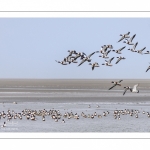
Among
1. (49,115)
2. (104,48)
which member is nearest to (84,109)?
(49,115)

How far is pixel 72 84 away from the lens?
135 ft

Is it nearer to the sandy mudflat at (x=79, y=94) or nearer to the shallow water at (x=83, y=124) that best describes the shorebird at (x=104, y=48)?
the shallow water at (x=83, y=124)

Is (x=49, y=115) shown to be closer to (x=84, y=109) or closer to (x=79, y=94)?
(x=84, y=109)

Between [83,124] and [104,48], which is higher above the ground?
[104,48]

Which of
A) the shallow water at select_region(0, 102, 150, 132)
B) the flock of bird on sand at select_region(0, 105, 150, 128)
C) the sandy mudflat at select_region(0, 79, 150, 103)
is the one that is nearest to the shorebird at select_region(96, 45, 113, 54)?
the shallow water at select_region(0, 102, 150, 132)

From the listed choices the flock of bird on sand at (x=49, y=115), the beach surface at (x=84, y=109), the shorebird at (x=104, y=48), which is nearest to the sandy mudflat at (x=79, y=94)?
the beach surface at (x=84, y=109)

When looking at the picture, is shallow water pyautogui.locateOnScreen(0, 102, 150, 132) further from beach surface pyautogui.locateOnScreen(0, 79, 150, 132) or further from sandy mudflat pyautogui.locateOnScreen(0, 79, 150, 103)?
sandy mudflat pyautogui.locateOnScreen(0, 79, 150, 103)

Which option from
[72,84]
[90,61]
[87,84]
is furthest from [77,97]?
[90,61]

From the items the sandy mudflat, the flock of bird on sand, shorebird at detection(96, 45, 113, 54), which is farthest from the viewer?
the sandy mudflat

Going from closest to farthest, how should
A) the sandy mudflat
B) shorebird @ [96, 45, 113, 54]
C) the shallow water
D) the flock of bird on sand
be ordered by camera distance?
shorebird @ [96, 45, 113, 54]
the shallow water
the flock of bird on sand
the sandy mudflat

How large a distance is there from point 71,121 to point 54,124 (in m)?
0.94

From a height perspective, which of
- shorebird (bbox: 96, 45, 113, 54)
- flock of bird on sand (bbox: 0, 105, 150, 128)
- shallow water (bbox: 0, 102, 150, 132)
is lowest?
shallow water (bbox: 0, 102, 150, 132)
